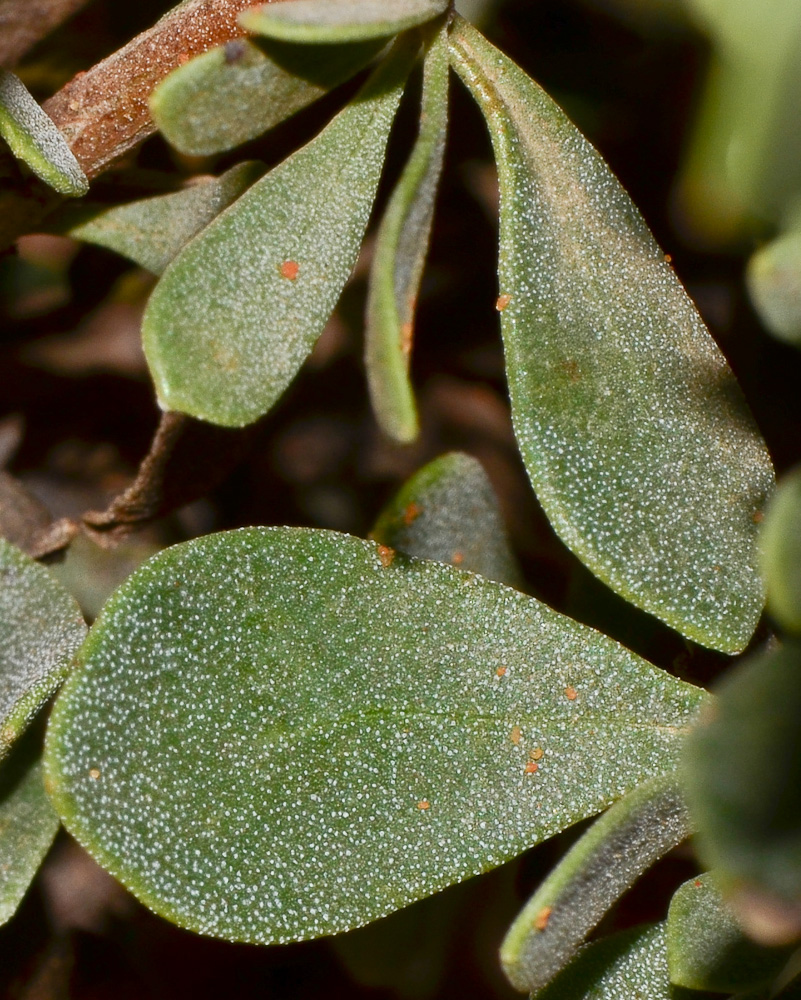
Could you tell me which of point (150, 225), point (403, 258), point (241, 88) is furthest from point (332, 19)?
point (150, 225)

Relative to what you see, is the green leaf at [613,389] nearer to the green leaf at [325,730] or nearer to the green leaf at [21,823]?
the green leaf at [325,730]

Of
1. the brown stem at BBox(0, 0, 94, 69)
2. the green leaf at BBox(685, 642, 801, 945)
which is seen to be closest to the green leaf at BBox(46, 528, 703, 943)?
the green leaf at BBox(685, 642, 801, 945)

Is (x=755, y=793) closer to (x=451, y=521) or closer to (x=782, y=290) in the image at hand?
(x=782, y=290)

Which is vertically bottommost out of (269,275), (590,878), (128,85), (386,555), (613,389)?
(590,878)

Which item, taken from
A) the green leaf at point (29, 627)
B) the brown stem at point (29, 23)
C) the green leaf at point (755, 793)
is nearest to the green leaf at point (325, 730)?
the green leaf at point (29, 627)

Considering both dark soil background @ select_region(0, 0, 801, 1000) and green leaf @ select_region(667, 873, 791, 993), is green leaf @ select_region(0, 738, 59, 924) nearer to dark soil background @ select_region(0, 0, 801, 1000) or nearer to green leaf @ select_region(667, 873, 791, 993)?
dark soil background @ select_region(0, 0, 801, 1000)
